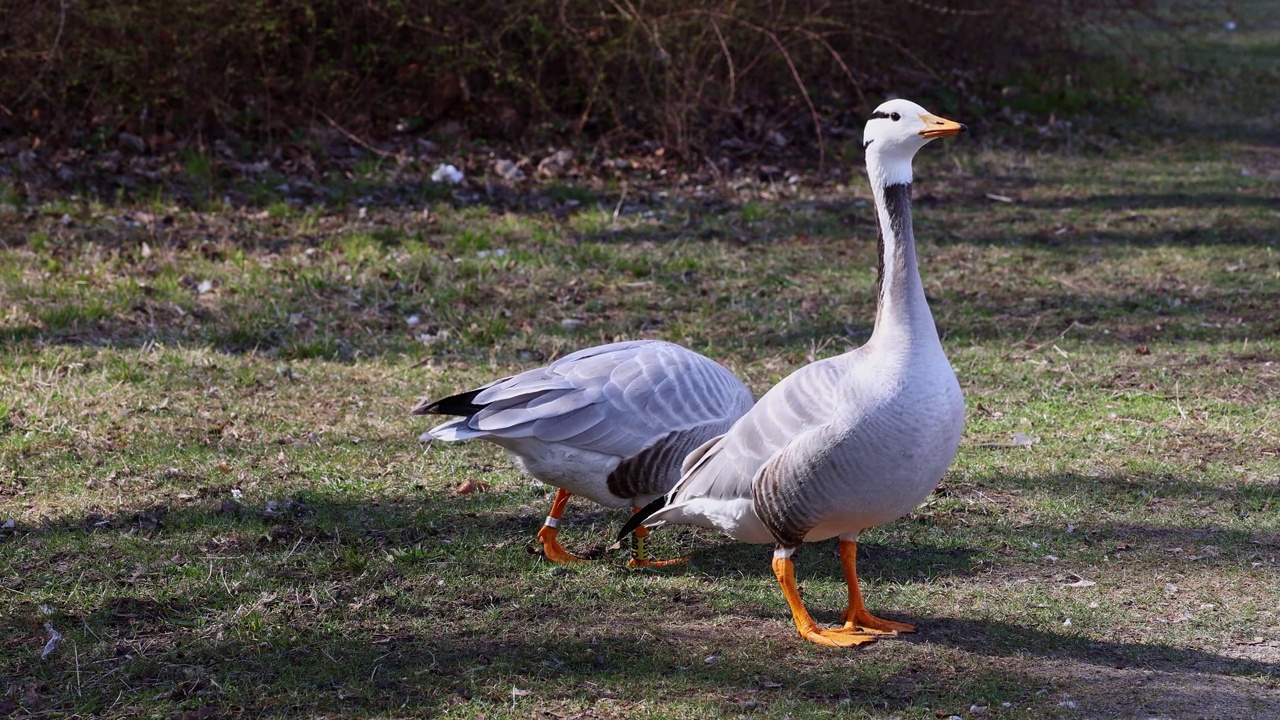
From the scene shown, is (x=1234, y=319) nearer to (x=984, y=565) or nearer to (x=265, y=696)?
(x=984, y=565)

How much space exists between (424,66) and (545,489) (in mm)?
6716

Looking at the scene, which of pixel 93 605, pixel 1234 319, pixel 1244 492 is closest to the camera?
pixel 93 605

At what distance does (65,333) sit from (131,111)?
4.26 metres

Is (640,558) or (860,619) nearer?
(860,619)

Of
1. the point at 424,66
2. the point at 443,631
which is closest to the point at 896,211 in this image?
the point at 443,631

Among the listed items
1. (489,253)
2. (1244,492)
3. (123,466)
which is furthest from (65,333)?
(1244,492)

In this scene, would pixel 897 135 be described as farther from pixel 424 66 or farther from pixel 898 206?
pixel 424 66

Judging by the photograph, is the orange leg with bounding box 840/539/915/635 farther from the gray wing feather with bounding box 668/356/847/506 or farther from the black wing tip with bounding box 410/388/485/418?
the black wing tip with bounding box 410/388/485/418

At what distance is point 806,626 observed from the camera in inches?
153

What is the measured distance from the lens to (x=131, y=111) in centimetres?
1035

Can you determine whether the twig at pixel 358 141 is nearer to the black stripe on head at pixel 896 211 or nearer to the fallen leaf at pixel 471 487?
the fallen leaf at pixel 471 487

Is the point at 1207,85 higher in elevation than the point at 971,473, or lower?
higher

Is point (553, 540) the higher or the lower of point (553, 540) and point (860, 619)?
the lower

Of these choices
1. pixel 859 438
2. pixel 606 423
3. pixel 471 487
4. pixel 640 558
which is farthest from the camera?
pixel 471 487
